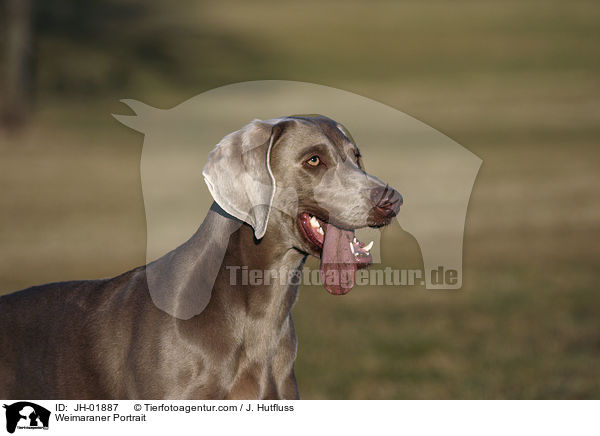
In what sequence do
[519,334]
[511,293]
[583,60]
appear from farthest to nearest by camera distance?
[583,60]
[511,293]
[519,334]

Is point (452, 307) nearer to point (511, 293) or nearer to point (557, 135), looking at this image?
point (511, 293)

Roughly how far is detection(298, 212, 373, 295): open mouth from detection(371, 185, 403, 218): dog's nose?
0.17 m

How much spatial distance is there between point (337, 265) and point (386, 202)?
383 mm

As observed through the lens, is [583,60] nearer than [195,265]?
No

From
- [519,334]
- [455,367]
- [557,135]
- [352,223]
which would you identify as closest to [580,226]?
[519,334]

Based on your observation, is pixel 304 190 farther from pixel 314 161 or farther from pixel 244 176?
pixel 244 176

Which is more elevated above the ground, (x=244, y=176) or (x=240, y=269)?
(x=244, y=176)

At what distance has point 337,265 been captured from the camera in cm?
392

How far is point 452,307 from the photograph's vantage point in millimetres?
11992

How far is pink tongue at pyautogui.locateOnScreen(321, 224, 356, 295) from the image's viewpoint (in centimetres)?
392
